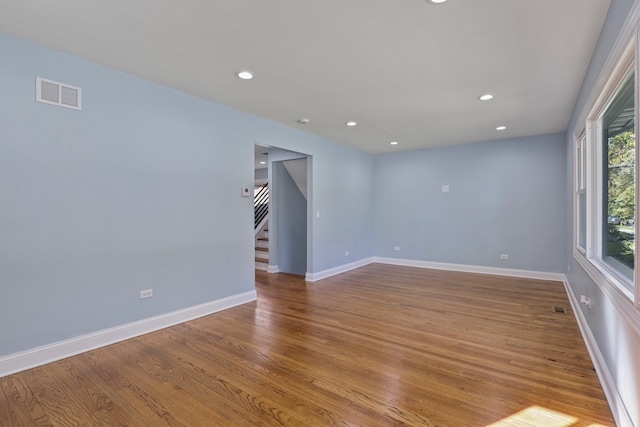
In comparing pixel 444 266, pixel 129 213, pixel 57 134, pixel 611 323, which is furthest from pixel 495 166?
pixel 57 134

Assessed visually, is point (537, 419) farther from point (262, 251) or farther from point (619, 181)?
point (262, 251)

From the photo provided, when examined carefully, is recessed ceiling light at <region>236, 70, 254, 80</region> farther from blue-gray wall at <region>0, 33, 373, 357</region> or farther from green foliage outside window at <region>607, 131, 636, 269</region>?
green foliage outside window at <region>607, 131, 636, 269</region>

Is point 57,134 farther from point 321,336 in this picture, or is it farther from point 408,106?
point 408,106

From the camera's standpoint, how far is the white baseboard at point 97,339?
7.65 feet

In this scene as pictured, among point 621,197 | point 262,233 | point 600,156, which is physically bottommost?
point 262,233

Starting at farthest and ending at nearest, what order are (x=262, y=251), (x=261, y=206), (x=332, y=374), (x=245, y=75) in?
1. (x=261, y=206)
2. (x=262, y=251)
3. (x=245, y=75)
4. (x=332, y=374)

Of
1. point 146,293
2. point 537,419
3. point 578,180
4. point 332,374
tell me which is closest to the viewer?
point 537,419

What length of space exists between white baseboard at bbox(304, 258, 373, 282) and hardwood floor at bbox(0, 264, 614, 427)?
4.99 feet

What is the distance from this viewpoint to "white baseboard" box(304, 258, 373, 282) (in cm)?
534

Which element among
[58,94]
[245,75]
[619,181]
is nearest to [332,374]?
[619,181]

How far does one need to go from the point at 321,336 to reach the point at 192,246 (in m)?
1.74

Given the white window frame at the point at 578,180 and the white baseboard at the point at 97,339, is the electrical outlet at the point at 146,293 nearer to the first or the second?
the white baseboard at the point at 97,339

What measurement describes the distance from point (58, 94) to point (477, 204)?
246 inches

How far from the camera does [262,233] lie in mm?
7242
